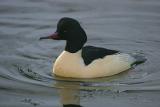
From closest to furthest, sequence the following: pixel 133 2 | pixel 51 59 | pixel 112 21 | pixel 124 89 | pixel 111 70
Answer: pixel 124 89, pixel 111 70, pixel 51 59, pixel 112 21, pixel 133 2

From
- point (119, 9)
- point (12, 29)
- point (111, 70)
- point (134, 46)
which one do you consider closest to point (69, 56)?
point (111, 70)

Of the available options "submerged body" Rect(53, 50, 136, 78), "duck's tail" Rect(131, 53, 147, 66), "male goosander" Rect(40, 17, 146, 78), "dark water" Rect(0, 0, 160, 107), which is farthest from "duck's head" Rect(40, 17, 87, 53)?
"duck's tail" Rect(131, 53, 147, 66)

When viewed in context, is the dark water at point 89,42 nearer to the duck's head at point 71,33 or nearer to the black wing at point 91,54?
the black wing at point 91,54

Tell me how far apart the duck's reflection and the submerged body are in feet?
0.84

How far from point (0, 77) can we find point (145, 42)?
3.66m

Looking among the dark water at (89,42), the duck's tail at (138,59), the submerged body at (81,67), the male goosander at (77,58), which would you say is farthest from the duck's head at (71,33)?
the duck's tail at (138,59)

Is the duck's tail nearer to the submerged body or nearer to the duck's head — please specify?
the submerged body

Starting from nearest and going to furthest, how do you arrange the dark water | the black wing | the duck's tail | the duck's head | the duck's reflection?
the duck's reflection < the dark water < the duck's head < the black wing < the duck's tail

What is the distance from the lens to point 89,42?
1526 cm

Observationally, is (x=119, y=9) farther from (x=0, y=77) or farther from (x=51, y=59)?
(x=0, y=77)

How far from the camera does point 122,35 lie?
51.2ft

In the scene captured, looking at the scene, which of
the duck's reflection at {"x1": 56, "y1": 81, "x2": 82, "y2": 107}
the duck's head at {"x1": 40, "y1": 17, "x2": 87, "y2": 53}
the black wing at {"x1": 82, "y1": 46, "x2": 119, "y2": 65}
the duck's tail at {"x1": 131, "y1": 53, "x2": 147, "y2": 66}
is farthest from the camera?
the duck's tail at {"x1": 131, "y1": 53, "x2": 147, "y2": 66}

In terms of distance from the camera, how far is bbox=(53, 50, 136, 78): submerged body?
42.2 ft

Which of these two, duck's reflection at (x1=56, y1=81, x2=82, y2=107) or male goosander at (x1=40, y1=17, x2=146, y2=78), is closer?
duck's reflection at (x1=56, y1=81, x2=82, y2=107)
